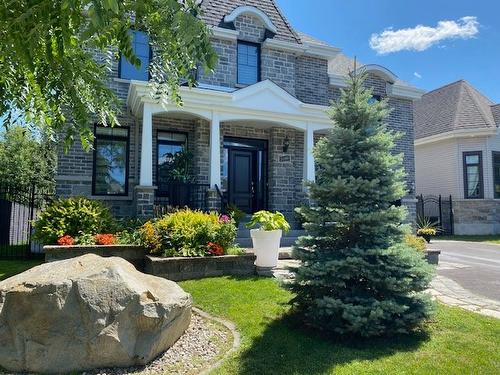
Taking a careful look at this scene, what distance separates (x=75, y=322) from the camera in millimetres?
3678

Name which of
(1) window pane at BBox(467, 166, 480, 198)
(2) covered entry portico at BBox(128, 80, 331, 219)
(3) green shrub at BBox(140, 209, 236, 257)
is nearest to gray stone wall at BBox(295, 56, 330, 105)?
(2) covered entry portico at BBox(128, 80, 331, 219)

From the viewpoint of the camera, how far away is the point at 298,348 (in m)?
4.17

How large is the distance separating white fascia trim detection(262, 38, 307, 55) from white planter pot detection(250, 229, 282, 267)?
8.23 metres

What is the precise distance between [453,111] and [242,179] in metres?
13.6

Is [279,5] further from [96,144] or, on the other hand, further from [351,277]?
[351,277]

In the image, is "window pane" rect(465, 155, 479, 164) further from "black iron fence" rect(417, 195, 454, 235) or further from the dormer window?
the dormer window

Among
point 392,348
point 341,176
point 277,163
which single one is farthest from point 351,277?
point 277,163

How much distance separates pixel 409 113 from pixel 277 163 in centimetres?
701

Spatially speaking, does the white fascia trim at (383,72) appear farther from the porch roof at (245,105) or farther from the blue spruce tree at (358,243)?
the blue spruce tree at (358,243)

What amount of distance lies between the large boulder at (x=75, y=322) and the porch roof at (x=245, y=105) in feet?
21.5

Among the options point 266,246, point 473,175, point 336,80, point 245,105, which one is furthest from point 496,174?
point 266,246

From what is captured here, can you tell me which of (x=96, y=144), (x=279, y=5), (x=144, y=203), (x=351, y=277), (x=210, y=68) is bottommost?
(x=351, y=277)

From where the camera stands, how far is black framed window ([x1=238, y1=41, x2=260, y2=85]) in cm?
1315

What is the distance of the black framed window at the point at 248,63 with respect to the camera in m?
13.2
